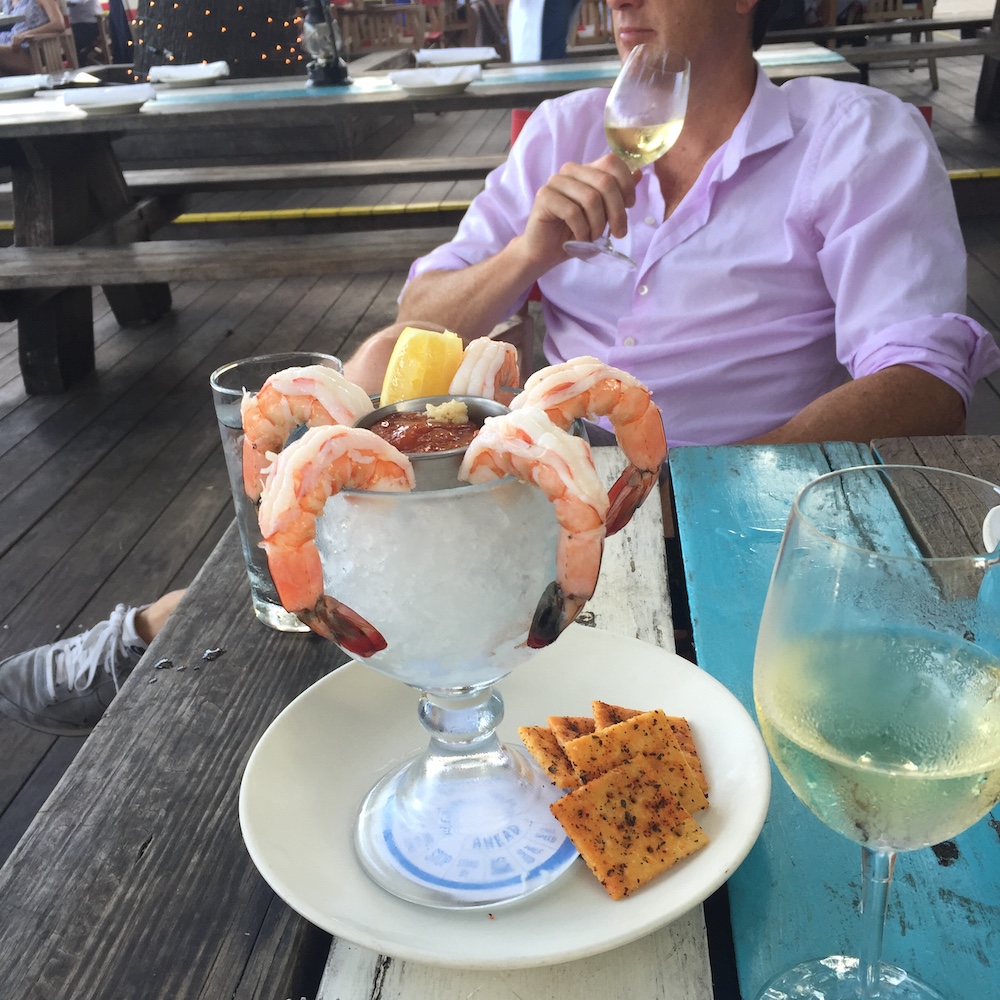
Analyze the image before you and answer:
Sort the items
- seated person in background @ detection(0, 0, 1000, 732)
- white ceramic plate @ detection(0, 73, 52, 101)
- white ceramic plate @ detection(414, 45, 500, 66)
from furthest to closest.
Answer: white ceramic plate @ detection(0, 73, 52, 101) < white ceramic plate @ detection(414, 45, 500, 66) < seated person in background @ detection(0, 0, 1000, 732)

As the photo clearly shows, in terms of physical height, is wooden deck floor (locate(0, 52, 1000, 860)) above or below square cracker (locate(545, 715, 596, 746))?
below

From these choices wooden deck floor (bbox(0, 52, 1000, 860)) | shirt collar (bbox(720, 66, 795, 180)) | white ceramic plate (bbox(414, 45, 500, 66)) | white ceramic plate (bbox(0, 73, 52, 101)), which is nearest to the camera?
shirt collar (bbox(720, 66, 795, 180))

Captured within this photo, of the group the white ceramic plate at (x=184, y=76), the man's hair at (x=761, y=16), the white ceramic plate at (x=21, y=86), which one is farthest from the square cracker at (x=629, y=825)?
the white ceramic plate at (x=21, y=86)

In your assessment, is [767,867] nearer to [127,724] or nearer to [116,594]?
[127,724]

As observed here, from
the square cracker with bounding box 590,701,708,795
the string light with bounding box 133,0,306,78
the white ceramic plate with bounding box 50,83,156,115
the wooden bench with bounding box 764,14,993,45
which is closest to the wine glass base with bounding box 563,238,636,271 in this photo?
the square cracker with bounding box 590,701,708,795

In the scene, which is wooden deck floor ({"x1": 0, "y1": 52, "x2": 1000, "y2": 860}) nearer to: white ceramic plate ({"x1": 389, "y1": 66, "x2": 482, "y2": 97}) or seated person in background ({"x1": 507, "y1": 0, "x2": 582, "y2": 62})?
seated person in background ({"x1": 507, "y1": 0, "x2": 582, "y2": 62})

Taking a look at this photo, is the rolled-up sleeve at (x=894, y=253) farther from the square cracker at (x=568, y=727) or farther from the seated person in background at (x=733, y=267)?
the square cracker at (x=568, y=727)

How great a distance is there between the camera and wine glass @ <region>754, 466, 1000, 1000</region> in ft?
1.33

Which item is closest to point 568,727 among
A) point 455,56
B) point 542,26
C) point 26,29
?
point 455,56

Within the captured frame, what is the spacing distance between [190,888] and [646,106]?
1.34 meters

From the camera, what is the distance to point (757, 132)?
1506 mm

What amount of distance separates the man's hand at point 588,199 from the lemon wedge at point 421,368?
0.85 meters

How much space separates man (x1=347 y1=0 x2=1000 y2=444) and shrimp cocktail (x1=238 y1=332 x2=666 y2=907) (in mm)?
836

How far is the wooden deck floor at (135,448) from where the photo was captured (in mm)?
2199
